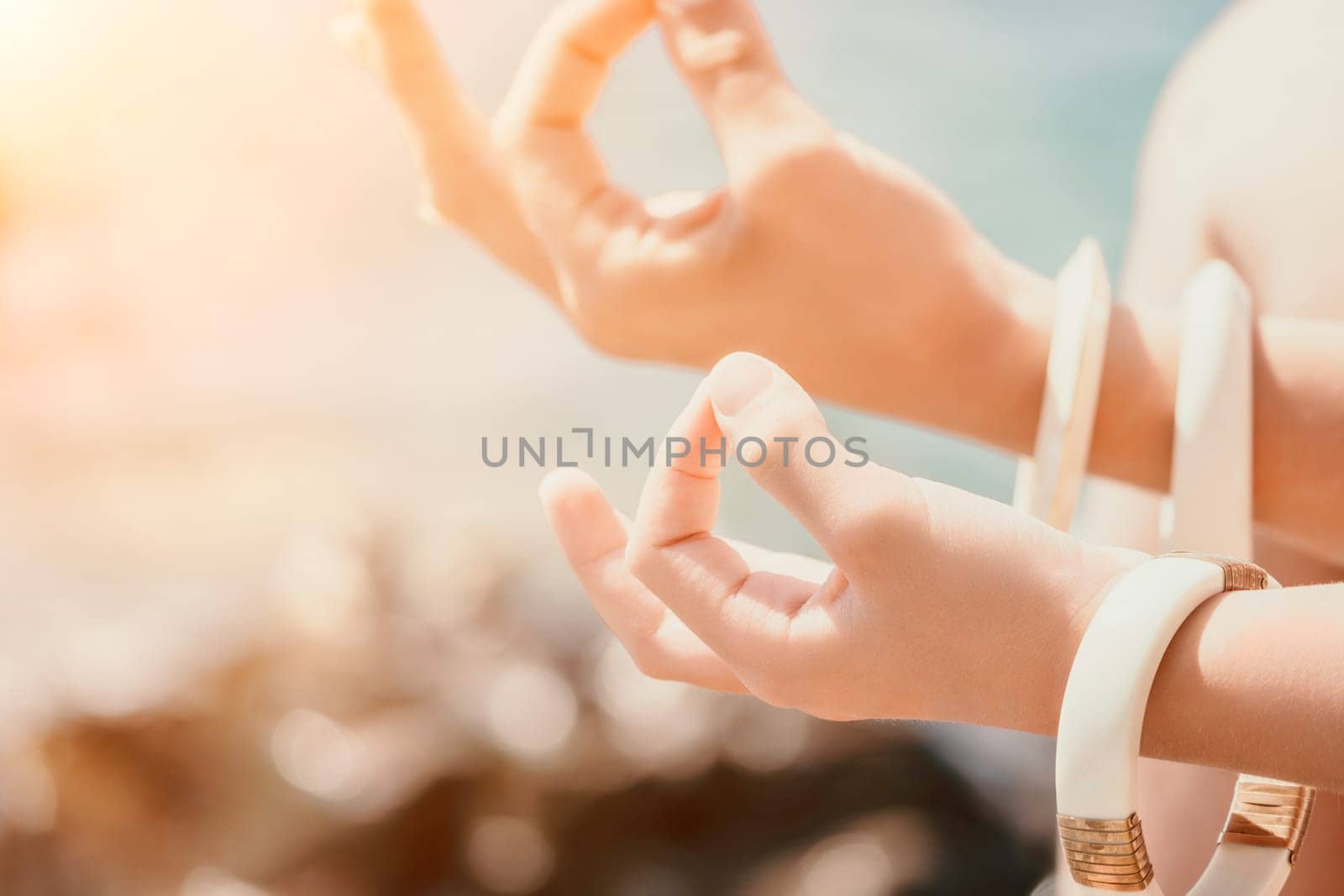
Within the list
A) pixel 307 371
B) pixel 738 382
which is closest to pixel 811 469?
pixel 738 382

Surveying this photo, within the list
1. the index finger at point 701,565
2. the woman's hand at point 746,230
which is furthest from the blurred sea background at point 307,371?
the index finger at point 701,565

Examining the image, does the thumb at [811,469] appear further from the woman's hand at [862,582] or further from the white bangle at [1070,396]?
the white bangle at [1070,396]

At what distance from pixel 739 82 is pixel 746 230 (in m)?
0.05

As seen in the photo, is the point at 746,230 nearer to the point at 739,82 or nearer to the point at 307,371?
the point at 739,82

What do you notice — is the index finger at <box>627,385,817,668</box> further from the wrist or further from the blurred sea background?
the blurred sea background

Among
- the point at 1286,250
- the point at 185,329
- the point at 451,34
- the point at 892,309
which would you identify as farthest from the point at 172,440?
the point at 1286,250

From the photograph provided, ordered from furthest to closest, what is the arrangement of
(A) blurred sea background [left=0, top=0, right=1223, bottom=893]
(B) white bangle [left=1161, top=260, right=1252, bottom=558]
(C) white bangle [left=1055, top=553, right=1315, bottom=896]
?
(A) blurred sea background [left=0, top=0, right=1223, bottom=893]
(B) white bangle [left=1161, top=260, right=1252, bottom=558]
(C) white bangle [left=1055, top=553, right=1315, bottom=896]

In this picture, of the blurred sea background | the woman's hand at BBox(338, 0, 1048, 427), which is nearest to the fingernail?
the woman's hand at BBox(338, 0, 1048, 427)

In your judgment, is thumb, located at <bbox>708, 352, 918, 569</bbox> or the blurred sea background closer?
thumb, located at <bbox>708, 352, 918, 569</bbox>

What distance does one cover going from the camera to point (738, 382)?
0.72 feet

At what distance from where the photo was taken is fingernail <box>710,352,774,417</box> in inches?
8.6

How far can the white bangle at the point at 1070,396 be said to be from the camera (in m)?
0.33

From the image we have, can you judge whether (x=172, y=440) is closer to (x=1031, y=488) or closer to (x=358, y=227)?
(x=358, y=227)

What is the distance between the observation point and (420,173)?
40 cm
